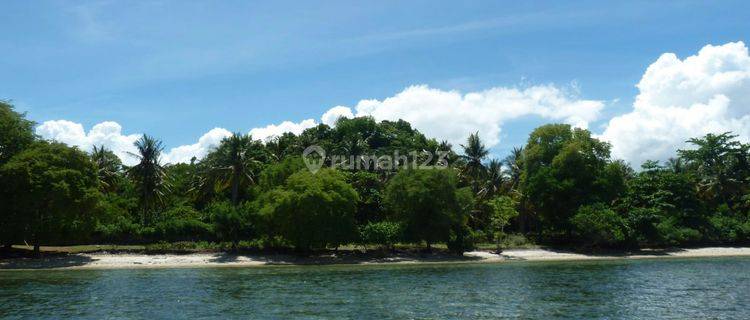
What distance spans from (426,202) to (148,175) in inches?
1162

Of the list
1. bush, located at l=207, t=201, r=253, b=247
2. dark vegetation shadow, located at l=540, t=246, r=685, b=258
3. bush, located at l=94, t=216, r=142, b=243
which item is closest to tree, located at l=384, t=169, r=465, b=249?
dark vegetation shadow, located at l=540, t=246, r=685, b=258

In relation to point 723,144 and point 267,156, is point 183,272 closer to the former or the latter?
point 267,156

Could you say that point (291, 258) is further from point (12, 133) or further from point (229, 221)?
point (12, 133)

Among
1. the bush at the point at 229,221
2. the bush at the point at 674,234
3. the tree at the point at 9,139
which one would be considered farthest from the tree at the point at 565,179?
the tree at the point at 9,139

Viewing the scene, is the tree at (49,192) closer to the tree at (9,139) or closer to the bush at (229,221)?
the tree at (9,139)

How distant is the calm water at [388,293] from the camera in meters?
24.6

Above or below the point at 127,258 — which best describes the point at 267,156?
above

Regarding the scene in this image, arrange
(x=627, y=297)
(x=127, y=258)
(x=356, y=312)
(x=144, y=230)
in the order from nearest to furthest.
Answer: (x=356, y=312)
(x=627, y=297)
(x=127, y=258)
(x=144, y=230)

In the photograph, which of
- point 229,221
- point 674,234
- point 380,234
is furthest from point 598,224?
point 229,221

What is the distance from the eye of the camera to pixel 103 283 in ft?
118

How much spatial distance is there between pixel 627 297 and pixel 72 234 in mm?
44423

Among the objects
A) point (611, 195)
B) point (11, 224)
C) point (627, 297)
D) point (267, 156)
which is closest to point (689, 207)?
point (611, 195)

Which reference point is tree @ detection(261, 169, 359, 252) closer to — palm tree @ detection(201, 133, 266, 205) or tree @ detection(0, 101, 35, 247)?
palm tree @ detection(201, 133, 266, 205)

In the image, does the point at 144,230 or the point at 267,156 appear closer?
the point at 144,230
